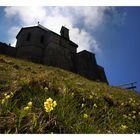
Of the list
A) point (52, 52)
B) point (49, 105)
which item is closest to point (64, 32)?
point (52, 52)

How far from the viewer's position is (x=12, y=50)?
3200 cm

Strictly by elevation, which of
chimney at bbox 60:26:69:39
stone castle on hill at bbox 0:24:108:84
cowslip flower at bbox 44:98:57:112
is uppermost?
chimney at bbox 60:26:69:39

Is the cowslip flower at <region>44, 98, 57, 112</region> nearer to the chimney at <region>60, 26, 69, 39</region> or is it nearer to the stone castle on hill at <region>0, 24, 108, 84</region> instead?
the stone castle on hill at <region>0, 24, 108, 84</region>

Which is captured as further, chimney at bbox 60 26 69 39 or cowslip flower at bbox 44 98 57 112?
chimney at bbox 60 26 69 39

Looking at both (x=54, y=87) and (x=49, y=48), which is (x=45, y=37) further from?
(x=54, y=87)

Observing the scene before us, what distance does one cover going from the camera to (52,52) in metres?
32.2

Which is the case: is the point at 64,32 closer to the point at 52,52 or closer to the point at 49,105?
the point at 52,52

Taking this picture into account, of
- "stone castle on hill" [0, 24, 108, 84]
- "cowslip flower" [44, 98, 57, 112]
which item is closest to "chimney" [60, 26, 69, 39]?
"stone castle on hill" [0, 24, 108, 84]

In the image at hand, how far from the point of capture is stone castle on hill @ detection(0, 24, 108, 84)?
31875mm

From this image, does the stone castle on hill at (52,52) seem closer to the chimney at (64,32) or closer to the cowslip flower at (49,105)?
the chimney at (64,32)

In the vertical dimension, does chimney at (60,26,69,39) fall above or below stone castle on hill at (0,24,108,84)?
above
